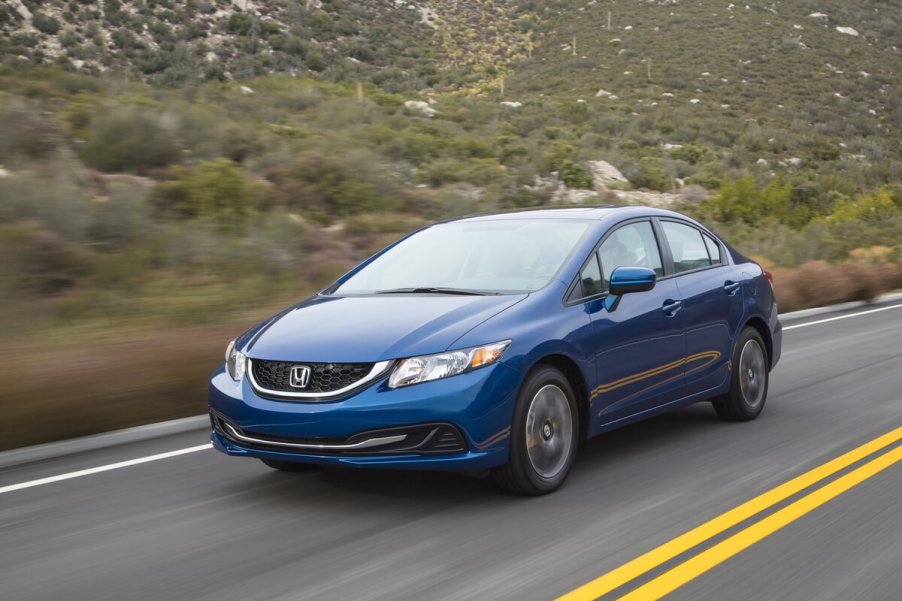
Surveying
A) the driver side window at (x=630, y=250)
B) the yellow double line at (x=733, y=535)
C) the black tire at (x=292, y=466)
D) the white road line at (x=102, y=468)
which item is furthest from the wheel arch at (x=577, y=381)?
the white road line at (x=102, y=468)

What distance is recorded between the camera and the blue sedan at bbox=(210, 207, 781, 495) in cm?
516

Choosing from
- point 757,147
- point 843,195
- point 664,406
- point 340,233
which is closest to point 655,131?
point 757,147

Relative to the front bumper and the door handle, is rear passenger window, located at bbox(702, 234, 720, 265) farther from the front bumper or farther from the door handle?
the front bumper

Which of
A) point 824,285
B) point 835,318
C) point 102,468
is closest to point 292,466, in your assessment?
point 102,468

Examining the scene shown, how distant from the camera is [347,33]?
53.0 m

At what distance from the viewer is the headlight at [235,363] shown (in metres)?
5.62

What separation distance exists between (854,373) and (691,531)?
5636 mm

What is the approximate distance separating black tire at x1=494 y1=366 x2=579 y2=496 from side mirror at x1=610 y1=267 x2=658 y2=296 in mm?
672

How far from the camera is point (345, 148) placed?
21781mm

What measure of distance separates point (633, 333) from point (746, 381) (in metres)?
1.79

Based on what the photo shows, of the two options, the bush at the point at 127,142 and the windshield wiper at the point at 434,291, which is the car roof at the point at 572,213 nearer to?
the windshield wiper at the point at 434,291

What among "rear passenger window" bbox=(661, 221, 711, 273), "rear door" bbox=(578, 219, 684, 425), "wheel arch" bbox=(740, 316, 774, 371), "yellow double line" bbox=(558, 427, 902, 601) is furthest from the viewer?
"wheel arch" bbox=(740, 316, 774, 371)

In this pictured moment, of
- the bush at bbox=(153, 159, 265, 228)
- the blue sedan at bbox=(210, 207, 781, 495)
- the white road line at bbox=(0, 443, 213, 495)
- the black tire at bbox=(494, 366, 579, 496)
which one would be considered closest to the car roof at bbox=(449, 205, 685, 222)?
the blue sedan at bbox=(210, 207, 781, 495)

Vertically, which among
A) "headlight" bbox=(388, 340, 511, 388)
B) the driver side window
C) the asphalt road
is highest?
the driver side window
